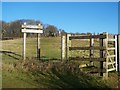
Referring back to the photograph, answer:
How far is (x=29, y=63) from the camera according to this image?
12023 millimetres

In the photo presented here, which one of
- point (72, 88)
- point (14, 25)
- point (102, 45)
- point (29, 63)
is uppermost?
point (14, 25)

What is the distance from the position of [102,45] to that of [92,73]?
1378 mm

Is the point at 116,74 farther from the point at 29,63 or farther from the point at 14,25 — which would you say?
the point at 14,25

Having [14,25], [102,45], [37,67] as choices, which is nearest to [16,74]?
[37,67]

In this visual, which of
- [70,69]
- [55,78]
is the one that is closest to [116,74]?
[70,69]

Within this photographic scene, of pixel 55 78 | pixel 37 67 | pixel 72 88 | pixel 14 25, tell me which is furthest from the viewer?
pixel 14 25

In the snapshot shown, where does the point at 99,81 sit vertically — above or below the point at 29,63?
below

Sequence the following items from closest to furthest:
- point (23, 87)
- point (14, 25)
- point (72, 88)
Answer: point (23, 87), point (72, 88), point (14, 25)

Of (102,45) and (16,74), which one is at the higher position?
(102,45)

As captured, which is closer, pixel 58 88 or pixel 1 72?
pixel 58 88

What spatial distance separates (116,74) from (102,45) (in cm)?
165

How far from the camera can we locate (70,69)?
1197cm

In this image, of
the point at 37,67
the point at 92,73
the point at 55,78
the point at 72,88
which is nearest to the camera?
the point at 72,88

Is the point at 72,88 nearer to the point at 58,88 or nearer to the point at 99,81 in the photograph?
the point at 58,88
